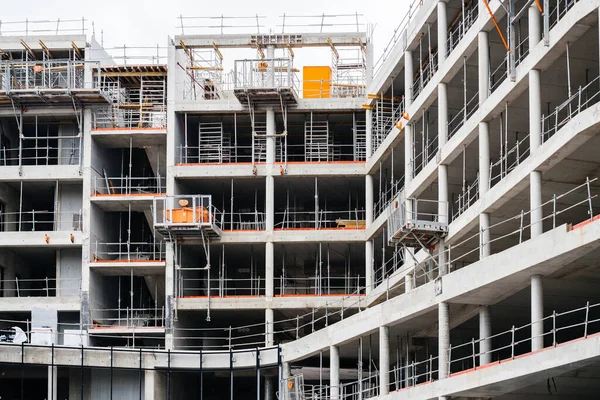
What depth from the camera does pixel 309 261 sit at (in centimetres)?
6406

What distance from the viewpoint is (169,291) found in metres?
58.4

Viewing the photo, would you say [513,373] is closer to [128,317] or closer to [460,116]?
[460,116]

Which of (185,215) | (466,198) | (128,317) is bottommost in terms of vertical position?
(128,317)

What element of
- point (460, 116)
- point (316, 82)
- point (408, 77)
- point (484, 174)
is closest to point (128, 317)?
point (316, 82)

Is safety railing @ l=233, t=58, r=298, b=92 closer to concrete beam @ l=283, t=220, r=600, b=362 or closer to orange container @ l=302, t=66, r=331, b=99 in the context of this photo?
orange container @ l=302, t=66, r=331, b=99

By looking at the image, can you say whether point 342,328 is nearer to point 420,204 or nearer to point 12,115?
point 420,204

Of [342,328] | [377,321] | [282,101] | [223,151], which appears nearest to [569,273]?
[377,321]

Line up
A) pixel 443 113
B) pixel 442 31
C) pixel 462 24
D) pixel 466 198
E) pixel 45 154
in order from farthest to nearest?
1. pixel 45 154
2. pixel 466 198
3. pixel 442 31
4. pixel 443 113
5. pixel 462 24

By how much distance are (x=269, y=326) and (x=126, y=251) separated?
10792 mm

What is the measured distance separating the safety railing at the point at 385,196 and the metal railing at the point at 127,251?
11.3 meters

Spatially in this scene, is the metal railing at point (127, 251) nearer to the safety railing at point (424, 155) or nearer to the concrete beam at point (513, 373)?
the safety railing at point (424, 155)

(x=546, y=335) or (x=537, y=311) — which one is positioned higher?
(x=546, y=335)

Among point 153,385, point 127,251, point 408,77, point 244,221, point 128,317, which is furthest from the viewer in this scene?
point 244,221

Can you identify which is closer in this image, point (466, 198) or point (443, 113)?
point (443, 113)
